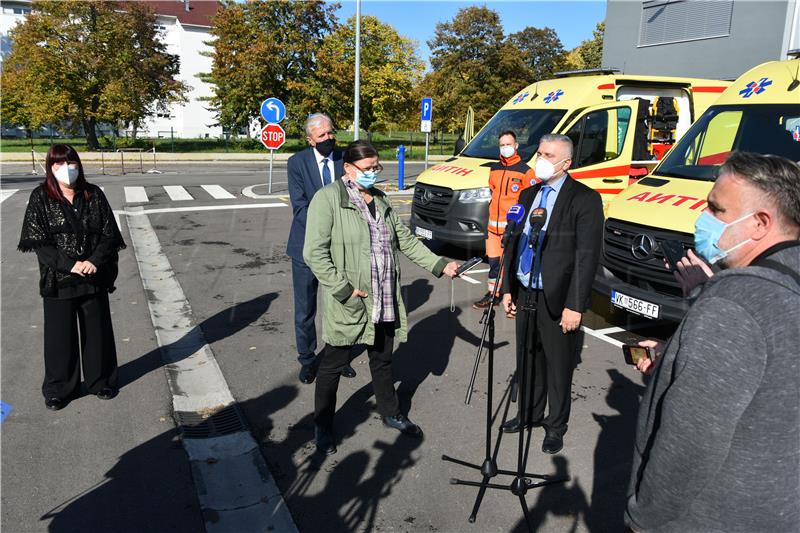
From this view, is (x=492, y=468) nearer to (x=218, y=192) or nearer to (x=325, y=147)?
(x=325, y=147)

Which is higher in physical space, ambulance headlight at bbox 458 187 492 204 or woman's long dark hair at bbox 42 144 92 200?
woman's long dark hair at bbox 42 144 92 200

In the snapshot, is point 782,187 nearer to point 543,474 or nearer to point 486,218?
point 543,474

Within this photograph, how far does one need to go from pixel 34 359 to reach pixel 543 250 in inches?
179

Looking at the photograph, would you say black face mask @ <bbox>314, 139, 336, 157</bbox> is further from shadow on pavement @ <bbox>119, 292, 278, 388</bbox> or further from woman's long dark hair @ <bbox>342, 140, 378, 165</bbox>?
shadow on pavement @ <bbox>119, 292, 278, 388</bbox>

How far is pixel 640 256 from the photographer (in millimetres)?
5902

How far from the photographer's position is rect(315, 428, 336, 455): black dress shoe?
13.4 ft

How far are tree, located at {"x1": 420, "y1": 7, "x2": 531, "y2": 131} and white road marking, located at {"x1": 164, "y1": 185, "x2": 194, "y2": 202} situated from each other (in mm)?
28069

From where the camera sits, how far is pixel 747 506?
160 cm

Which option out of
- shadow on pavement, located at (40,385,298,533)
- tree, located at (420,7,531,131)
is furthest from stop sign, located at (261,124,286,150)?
tree, located at (420,7,531,131)

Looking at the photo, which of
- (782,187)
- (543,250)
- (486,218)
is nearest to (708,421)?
(782,187)

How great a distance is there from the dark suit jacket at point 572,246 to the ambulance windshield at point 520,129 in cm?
515

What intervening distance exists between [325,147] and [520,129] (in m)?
5.22

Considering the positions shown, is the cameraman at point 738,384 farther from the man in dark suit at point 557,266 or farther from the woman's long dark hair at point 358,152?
the woman's long dark hair at point 358,152

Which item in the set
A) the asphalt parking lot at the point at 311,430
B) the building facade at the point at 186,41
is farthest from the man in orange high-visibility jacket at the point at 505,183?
the building facade at the point at 186,41
